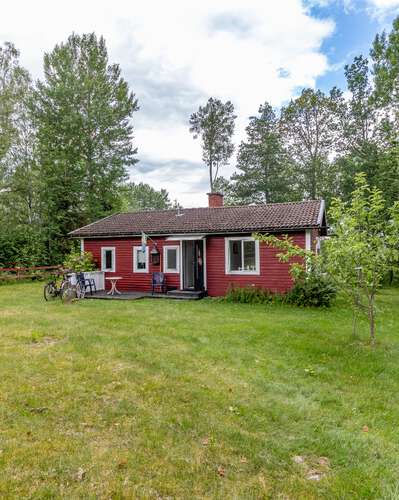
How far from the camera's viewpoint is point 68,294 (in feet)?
38.6

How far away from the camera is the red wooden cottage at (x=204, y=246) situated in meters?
12.3

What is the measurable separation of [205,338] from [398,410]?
3.69 metres

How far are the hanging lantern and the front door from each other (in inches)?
42.9

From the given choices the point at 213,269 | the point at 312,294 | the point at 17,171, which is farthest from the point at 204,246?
the point at 17,171

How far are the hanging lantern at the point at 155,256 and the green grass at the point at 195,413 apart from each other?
660 centimetres

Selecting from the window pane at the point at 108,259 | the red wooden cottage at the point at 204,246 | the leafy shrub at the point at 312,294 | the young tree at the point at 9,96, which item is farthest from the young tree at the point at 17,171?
the leafy shrub at the point at 312,294

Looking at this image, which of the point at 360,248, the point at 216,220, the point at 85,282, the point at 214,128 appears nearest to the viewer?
the point at 360,248

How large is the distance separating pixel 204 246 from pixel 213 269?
3.17 ft

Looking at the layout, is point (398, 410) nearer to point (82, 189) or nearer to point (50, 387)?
point (50, 387)

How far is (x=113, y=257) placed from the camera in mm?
15000

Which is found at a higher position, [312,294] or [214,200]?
[214,200]

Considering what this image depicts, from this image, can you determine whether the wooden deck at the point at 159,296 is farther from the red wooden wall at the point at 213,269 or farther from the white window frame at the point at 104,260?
the white window frame at the point at 104,260

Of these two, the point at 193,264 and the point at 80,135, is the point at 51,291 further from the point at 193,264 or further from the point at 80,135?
the point at 80,135

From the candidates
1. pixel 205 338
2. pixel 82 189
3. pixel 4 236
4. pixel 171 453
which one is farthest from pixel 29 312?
pixel 82 189
